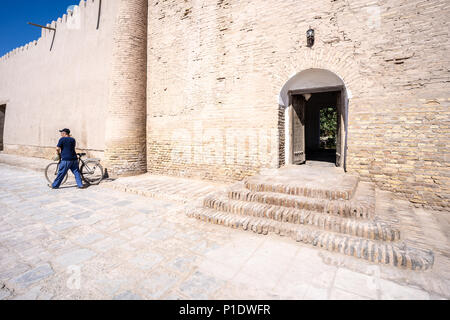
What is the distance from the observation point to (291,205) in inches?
150

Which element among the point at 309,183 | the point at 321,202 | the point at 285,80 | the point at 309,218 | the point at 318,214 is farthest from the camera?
the point at 285,80

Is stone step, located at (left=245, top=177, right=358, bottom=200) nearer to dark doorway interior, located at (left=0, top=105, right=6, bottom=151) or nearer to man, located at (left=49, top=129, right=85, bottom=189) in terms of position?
man, located at (left=49, top=129, right=85, bottom=189)

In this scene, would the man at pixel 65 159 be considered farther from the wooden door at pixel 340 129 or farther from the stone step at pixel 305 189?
the wooden door at pixel 340 129

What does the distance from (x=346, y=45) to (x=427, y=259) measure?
4.39 meters

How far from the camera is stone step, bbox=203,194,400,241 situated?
115 inches

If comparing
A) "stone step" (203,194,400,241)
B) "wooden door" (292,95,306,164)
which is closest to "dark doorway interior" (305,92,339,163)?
"wooden door" (292,95,306,164)

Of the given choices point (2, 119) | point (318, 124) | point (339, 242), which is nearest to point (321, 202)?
point (339, 242)

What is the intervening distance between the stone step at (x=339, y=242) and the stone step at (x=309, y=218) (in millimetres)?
88

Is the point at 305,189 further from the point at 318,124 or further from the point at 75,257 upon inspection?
the point at 318,124

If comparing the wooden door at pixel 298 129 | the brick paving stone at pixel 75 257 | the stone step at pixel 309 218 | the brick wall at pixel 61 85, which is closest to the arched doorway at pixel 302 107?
the wooden door at pixel 298 129

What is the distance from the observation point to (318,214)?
3500mm

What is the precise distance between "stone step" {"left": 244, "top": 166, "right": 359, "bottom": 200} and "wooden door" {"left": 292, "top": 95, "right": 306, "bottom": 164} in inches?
48.9

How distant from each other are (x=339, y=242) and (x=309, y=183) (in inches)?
64.5

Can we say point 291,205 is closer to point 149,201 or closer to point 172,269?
point 172,269
